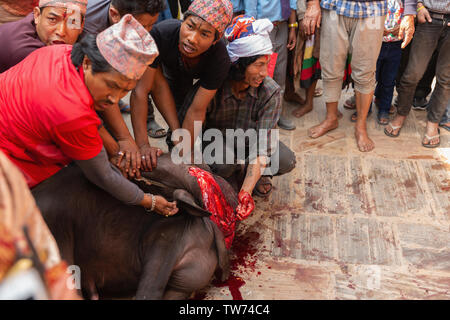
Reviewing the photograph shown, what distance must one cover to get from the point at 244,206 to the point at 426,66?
2.21m

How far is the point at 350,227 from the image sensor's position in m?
3.12

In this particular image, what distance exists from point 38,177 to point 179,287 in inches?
35.3

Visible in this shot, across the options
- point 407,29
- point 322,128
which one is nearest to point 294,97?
point 322,128

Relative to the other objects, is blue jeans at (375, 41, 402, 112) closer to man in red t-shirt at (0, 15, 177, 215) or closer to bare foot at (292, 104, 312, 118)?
bare foot at (292, 104, 312, 118)

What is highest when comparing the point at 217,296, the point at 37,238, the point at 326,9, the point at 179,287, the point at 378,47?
the point at 37,238

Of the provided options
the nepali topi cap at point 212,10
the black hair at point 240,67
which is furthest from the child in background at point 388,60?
the nepali topi cap at point 212,10

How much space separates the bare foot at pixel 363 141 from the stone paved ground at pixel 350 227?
0.05m

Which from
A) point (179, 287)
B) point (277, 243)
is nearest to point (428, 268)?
point (277, 243)

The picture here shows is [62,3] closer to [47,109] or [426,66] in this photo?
[47,109]

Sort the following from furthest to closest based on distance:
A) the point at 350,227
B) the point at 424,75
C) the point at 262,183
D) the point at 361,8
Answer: the point at 424,75, the point at 361,8, the point at 262,183, the point at 350,227

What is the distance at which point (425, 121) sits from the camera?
430 cm

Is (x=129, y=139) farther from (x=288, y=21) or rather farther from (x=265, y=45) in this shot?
(x=288, y=21)

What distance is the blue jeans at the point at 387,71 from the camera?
3.96m

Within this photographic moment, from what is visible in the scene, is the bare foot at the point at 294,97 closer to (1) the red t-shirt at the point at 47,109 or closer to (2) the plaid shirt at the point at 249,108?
(2) the plaid shirt at the point at 249,108
